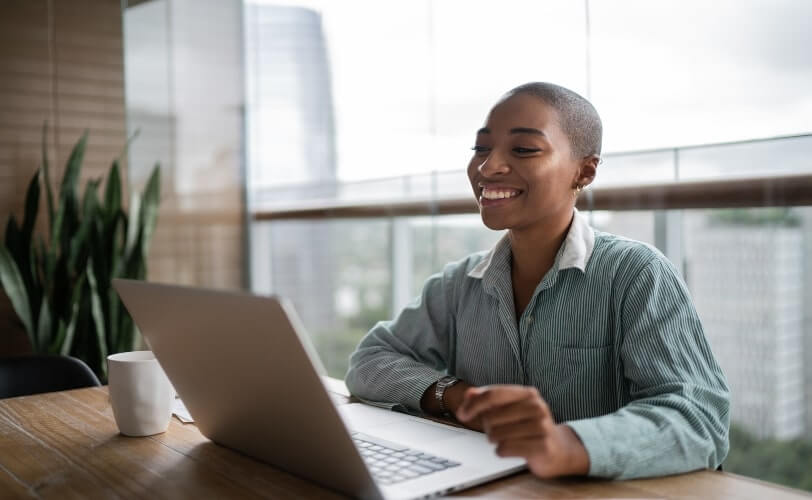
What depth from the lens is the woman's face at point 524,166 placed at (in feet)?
4.43

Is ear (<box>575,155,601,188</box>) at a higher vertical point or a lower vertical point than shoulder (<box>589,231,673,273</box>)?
higher

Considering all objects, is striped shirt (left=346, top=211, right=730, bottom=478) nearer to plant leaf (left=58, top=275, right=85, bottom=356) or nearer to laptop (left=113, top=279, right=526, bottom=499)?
laptop (left=113, top=279, right=526, bottom=499)

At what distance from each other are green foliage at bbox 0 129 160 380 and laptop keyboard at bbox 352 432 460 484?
252 centimetres

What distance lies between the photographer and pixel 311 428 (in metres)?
0.88

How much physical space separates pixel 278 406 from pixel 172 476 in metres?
0.22

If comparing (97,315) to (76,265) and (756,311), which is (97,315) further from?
(756,311)

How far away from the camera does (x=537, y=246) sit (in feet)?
4.72

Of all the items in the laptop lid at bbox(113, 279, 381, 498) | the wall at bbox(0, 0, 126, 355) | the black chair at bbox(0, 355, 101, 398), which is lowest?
the black chair at bbox(0, 355, 101, 398)

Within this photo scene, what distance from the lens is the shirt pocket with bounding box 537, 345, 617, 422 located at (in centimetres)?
130

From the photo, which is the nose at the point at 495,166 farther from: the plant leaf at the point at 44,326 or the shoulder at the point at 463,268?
the plant leaf at the point at 44,326

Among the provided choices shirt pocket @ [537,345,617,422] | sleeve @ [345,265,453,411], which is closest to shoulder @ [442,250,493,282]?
sleeve @ [345,265,453,411]

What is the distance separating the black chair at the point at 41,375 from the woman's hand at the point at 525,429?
52.0 inches

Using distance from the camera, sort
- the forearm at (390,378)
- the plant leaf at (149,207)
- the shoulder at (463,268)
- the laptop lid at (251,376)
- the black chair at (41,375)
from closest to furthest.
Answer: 1. the laptop lid at (251,376)
2. the forearm at (390,378)
3. the shoulder at (463,268)
4. the black chair at (41,375)
5. the plant leaf at (149,207)

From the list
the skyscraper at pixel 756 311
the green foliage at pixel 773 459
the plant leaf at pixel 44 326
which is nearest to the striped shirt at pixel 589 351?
the skyscraper at pixel 756 311
